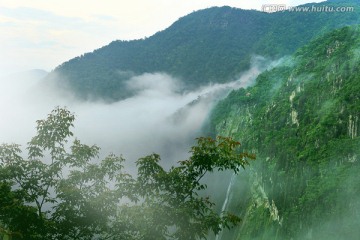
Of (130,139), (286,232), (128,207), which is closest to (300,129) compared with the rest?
(286,232)

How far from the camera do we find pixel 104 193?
997cm

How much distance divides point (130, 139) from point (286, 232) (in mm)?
147547

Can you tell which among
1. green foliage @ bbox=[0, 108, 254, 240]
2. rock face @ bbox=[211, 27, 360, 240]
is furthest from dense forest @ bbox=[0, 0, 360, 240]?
rock face @ bbox=[211, 27, 360, 240]

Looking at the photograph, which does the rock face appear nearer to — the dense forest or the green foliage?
the dense forest

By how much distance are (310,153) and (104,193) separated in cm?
4165

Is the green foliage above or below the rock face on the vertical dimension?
below

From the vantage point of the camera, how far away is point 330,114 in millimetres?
48188

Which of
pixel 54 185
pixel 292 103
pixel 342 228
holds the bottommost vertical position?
pixel 54 185

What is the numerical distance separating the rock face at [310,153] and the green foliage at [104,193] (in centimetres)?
2888

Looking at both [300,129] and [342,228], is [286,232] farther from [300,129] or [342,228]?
[300,129]

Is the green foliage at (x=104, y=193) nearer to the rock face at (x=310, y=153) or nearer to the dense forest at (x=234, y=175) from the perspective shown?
the dense forest at (x=234, y=175)

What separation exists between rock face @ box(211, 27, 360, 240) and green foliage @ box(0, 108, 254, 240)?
1137 inches

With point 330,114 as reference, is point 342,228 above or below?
below

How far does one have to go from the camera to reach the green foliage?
29.8 ft
